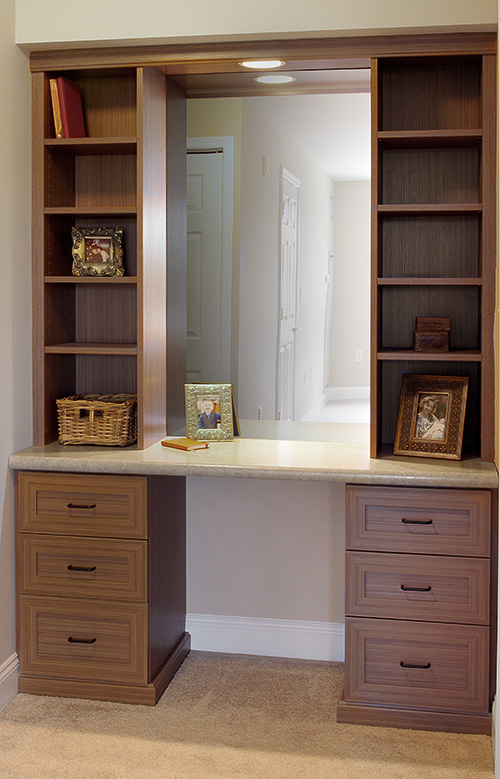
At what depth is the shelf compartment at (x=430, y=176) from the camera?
8.84 feet

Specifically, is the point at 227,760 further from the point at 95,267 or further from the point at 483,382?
the point at 95,267

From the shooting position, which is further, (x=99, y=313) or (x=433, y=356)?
(x=99, y=313)

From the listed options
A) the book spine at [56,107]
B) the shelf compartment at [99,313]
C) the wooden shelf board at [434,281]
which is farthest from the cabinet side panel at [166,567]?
the book spine at [56,107]

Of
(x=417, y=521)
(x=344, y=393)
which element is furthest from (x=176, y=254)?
(x=417, y=521)

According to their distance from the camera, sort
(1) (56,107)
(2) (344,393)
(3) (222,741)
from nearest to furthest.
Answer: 1. (3) (222,741)
2. (1) (56,107)
3. (2) (344,393)

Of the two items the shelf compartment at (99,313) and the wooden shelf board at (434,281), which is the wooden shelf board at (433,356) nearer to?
the wooden shelf board at (434,281)

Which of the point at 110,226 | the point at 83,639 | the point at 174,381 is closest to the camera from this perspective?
the point at 83,639

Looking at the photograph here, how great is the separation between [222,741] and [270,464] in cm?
84

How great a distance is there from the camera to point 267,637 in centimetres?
298

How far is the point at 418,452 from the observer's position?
2566 mm

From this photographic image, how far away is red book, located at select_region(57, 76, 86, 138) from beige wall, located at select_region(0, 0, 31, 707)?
0.36ft

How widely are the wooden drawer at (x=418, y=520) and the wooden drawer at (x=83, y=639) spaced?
751 mm

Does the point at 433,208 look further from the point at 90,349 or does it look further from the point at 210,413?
the point at 90,349

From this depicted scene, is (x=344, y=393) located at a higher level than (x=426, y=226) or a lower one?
lower
